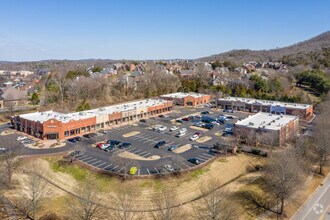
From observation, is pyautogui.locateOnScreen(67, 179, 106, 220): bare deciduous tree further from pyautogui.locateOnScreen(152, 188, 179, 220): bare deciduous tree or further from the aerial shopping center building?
the aerial shopping center building

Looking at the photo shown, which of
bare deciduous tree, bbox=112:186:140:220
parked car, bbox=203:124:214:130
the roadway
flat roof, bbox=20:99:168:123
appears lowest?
the roadway

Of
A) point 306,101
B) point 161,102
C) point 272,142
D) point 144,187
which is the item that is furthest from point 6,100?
point 306,101

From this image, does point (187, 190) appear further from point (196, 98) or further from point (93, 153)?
point (196, 98)

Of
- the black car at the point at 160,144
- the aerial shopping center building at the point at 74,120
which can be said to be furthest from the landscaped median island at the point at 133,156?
the aerial shopping center building at the point at 74,120

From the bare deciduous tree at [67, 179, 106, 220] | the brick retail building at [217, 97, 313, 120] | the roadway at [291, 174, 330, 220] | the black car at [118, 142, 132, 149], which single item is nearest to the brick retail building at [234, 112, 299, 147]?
the roadway at [291, 174, 330, 220]

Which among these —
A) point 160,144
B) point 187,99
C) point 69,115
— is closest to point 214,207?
point 160,144
